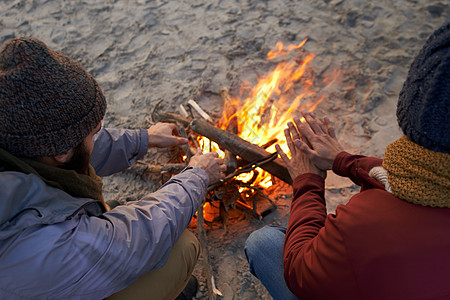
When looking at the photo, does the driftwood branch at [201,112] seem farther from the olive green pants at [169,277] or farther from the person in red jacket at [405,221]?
the person in red jacket at [405,221]

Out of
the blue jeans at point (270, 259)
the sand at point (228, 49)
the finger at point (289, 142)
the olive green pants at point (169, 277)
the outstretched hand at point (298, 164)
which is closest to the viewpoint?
the olive green pants at point (169, 277)

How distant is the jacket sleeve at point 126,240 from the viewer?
52.6 inches

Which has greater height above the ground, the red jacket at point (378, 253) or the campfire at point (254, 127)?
the red jacket at point (378, 253)

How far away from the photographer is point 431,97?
Answer: 3.49ft

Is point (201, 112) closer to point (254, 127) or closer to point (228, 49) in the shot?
point (254, 127)

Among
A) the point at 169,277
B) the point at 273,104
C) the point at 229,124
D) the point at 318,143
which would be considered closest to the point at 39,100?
the point at 169,277

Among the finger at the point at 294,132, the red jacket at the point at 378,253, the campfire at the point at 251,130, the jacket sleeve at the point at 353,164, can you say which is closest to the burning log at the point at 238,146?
the campfire at the point at 251,130

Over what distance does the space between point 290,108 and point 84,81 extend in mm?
2229

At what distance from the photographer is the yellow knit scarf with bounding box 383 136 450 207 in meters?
1.11

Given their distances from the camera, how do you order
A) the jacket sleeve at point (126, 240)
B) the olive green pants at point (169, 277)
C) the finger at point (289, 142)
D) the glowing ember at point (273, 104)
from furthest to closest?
1. the glowing ember at point (273, 104)
2. the finger at point (289, 142)
3. the olive green pants at point (169, 277)
4. the jacket sleeve at point (126, 240)

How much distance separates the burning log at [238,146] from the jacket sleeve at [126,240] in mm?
763

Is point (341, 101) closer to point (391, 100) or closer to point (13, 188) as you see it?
point (391, 100)

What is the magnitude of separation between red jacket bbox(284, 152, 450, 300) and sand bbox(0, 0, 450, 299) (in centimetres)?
129

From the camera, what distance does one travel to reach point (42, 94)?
128 cm
